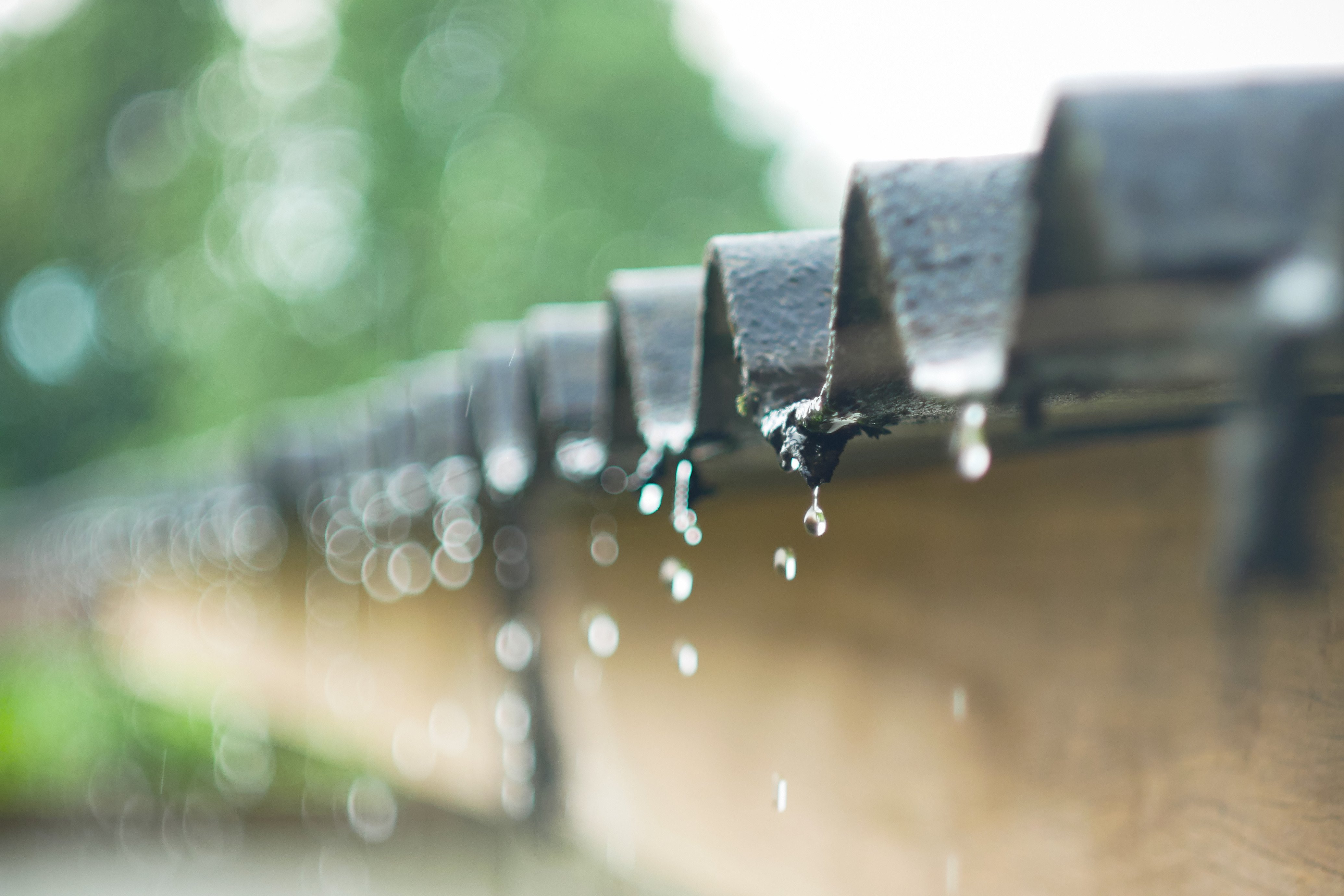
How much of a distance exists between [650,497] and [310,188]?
1917 centimetres

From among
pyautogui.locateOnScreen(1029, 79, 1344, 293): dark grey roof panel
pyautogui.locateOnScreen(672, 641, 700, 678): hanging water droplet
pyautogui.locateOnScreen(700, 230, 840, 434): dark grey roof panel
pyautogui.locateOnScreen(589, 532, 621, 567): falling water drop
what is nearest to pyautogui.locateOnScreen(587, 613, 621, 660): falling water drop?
pyautogui.locateOnScreen(589, 532, 621, 567): falling water drop

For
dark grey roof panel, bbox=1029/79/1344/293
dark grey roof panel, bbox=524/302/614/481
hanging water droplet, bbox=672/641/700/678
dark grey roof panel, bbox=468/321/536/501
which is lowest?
hanging water droplet, bbox=672/641/700/678

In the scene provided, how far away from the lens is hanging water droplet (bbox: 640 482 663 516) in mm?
1362

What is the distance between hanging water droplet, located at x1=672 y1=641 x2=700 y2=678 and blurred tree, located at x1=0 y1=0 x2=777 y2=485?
44.7ft

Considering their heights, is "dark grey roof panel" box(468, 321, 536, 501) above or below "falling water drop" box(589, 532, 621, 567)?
above

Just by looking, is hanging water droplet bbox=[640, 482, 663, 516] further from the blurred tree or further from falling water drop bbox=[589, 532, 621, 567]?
the blurred tree

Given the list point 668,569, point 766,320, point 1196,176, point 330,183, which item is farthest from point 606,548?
point 330,183

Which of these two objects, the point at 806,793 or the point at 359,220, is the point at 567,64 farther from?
the point at 806,793

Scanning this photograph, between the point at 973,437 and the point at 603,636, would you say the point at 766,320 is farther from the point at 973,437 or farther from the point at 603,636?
the point at 603,636

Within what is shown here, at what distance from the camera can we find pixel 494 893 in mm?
4500

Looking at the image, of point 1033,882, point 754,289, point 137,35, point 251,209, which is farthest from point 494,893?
point 137,35

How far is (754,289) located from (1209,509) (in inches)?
18.6

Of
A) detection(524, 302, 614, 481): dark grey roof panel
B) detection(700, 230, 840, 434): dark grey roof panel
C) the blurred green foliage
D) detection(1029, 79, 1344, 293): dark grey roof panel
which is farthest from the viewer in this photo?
the blurred green foliage

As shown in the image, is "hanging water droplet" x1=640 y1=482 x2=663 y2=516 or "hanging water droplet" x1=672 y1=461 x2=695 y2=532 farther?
"hanging water droplet" x1=640 y1=482 x2=663 y2=516
